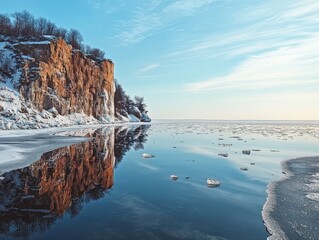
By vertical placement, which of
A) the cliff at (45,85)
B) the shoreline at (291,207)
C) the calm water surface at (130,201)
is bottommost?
the calm water surface at (130,201)

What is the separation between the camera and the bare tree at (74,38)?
69.3 meters

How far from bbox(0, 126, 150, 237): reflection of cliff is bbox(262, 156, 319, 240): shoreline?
4319 millimetres

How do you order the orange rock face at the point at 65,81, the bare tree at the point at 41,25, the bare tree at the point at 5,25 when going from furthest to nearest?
the bare tree at the point at 41,25 < the bare tree at the point at 5,25 < the orange rock face at the point at 65,81

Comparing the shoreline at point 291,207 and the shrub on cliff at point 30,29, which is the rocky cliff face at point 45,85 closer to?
the shrub on cliff at point 30,29

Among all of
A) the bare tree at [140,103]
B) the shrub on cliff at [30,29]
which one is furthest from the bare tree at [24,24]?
the bare tree at [140,103]

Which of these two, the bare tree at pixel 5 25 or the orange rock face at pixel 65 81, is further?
the bare tree at pixel 5 25

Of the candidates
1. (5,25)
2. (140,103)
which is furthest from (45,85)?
(140,103)

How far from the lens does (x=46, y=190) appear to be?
7645 millimetres

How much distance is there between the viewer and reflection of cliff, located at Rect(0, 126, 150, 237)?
18.0 feet

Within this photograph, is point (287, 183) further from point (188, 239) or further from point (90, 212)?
point (90, 212)

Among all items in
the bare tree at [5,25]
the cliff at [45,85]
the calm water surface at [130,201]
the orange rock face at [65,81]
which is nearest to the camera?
the calm water surface at [130,201]

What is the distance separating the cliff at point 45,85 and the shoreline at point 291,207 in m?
27.3

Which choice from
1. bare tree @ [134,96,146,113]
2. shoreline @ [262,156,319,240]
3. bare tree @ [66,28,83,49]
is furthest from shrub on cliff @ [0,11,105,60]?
shoreline @ [262,156,319,240]

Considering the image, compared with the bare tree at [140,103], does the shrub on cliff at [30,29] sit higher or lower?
higher
